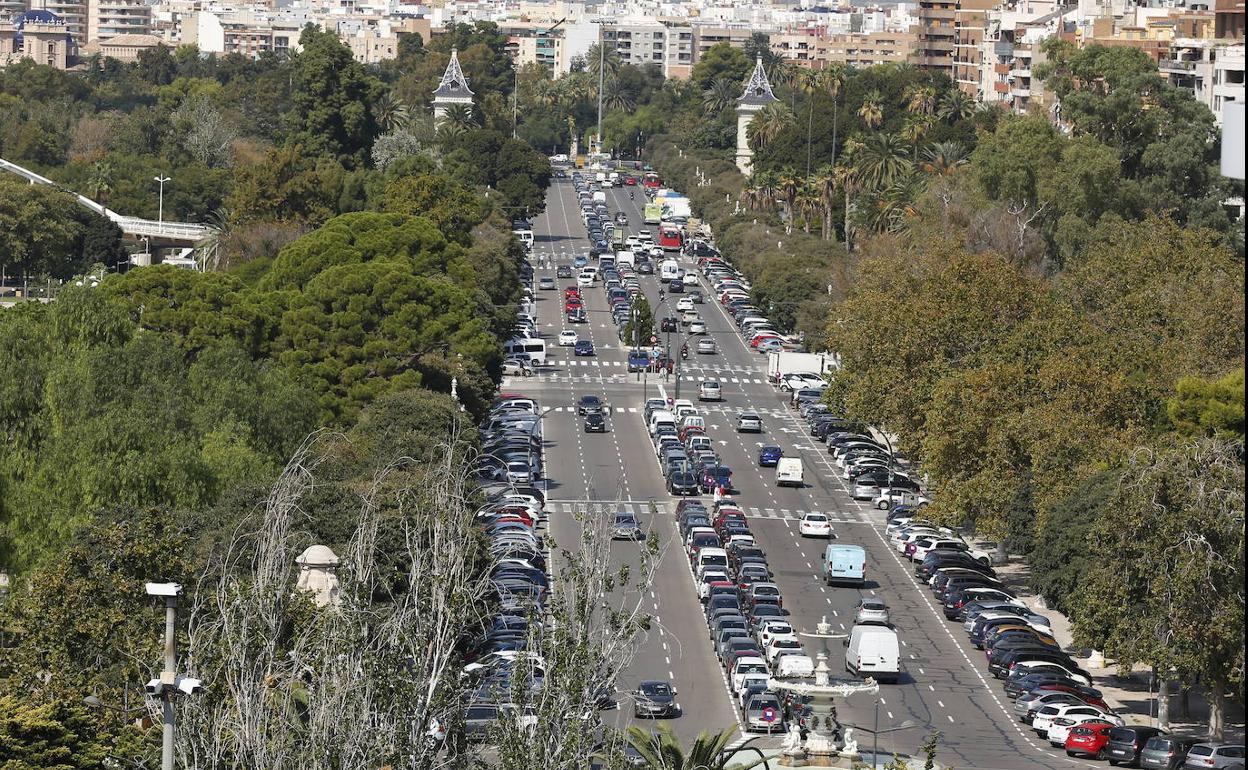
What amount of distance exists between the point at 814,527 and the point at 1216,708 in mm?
26493

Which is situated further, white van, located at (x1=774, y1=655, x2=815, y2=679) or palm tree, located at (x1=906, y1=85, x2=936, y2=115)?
palm tree, located at (x1=906, y1=85, x2=936, y2=115)

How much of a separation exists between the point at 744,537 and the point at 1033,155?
46.9m

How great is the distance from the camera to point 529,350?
4739 inches

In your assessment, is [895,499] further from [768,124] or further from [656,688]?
[768,124]

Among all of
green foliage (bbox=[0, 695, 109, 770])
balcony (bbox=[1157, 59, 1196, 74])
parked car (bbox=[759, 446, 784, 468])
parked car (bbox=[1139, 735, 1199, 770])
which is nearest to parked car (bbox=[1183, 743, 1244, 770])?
parked car (bbox=[1139, 735, 1199, 770])

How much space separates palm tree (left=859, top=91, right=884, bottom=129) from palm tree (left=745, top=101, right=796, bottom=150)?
30.4 feet

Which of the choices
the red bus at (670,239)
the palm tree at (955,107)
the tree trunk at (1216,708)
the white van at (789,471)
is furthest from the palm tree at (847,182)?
the tree trunk at (1216,708)

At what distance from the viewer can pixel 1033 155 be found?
11681 cm

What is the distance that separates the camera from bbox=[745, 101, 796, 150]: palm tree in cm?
19075

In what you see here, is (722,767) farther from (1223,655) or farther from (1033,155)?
(1033,155)

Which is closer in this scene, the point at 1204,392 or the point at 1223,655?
the point at 1223,655

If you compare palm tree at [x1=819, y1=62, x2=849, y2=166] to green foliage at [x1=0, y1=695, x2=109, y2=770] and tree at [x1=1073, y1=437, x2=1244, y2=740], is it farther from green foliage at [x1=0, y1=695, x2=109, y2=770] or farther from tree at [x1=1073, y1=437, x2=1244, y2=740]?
green foliage at [x1=0, y1=695, x2=109, y2=770]

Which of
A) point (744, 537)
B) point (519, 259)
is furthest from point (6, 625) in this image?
point (519, 259)

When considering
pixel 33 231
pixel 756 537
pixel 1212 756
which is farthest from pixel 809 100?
pixel 1212 756
